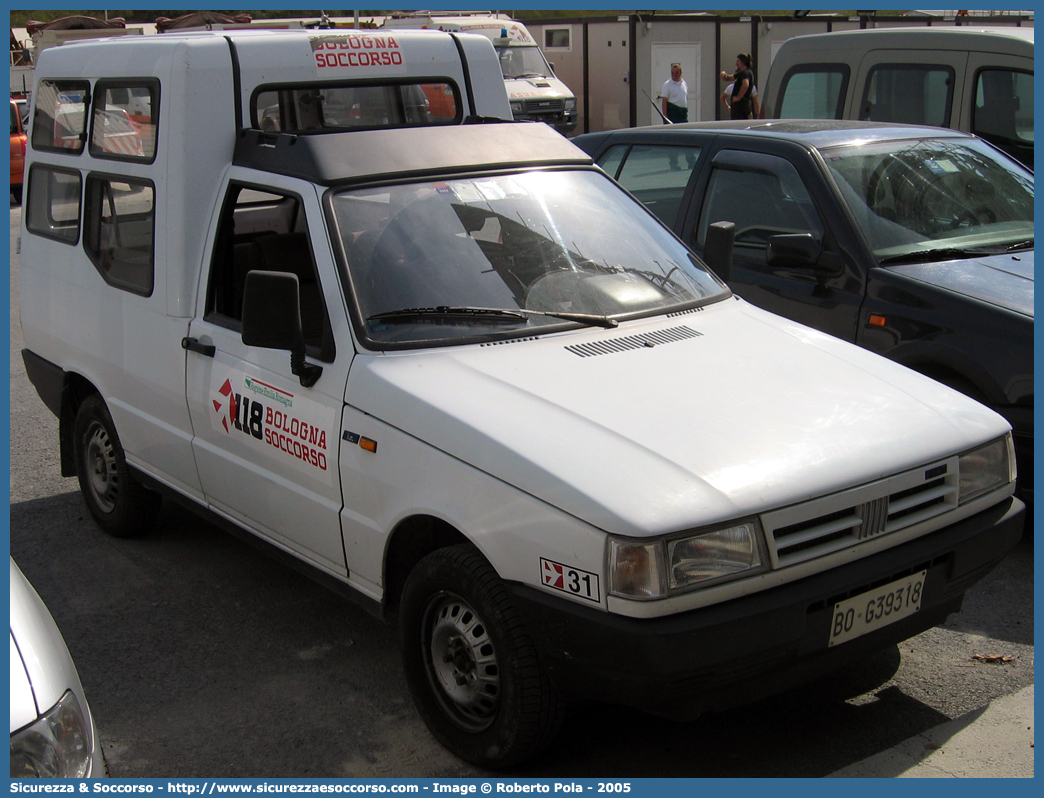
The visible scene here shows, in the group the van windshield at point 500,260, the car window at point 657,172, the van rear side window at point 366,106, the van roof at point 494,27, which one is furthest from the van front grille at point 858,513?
the van roof at point 494,27

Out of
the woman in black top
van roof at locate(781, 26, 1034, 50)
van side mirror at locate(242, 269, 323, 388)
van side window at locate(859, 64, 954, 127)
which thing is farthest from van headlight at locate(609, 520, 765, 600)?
the woman in black top

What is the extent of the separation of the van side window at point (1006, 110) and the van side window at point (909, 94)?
0.23m

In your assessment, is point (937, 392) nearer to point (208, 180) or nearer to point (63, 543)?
point (208, 180)

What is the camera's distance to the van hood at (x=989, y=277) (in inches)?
198

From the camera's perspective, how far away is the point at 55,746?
2.40 meters

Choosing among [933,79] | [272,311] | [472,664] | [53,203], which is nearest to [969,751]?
[472,664]

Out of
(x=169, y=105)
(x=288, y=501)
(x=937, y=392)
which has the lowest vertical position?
(x=288, y=501)

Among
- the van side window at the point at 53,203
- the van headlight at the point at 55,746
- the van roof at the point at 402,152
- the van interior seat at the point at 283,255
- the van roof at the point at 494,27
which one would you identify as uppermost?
the van roof at the point at 494,27

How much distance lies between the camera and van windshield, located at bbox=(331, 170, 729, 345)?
393cm

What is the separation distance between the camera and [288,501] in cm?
416

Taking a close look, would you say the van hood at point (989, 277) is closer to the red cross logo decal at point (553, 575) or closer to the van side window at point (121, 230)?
the red cross logo decal at point (553, 575)
